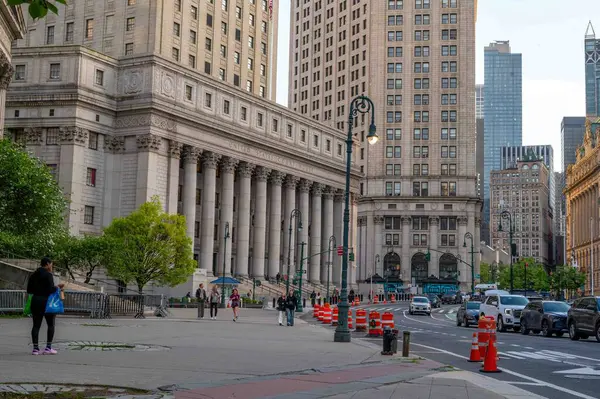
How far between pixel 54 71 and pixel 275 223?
3255cm

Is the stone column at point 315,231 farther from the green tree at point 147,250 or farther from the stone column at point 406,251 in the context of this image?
the stone column at point 406,251

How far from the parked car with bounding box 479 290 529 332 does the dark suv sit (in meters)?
6.57

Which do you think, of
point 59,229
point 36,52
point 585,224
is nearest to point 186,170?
point 36,52

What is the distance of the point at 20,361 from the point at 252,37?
88.0 metres

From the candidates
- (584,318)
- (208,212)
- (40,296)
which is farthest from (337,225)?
(40,296)

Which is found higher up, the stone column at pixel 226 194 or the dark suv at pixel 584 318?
the stone column at pixel 226 194

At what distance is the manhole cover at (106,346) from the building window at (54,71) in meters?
54.3

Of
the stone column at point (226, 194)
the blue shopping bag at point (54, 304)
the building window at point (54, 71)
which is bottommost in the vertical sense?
the blue shopping bag at point (54, 304)

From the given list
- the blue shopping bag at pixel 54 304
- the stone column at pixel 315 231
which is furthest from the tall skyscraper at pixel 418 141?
the blue shopping bag at pixel 54 304

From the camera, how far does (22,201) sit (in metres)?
47.7

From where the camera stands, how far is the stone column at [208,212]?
8150 centimetres

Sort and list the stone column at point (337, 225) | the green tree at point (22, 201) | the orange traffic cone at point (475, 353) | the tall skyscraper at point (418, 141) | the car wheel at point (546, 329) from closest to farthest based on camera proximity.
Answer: the orange traffic cone at point (475, 353) → the car wheel at point (546, 329) → the green tree at point (22, 201) → the stone column at point (337, 225) → the tall skyscraper at point (418, 141)

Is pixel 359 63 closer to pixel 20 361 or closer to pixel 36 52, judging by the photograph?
pixel 36 52

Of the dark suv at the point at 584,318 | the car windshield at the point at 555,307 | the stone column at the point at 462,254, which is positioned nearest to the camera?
the dark suv at the point at 584,318
